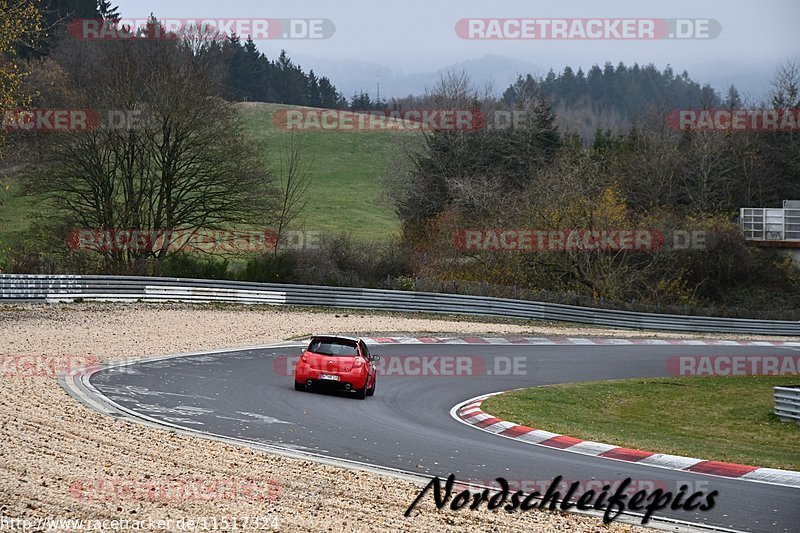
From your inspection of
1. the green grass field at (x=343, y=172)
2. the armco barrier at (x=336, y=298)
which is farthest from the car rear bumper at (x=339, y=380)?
the green grass field at (x=343, y=172)

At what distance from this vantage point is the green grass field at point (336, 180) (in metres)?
69.3

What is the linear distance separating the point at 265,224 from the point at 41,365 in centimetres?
2476

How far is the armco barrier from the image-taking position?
3453 cm

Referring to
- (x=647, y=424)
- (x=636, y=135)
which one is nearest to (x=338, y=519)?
(x=647, y=424)

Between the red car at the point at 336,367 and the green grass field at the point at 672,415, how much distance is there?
264cm

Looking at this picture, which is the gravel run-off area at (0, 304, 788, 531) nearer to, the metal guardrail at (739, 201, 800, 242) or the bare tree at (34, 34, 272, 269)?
the bare tree at (34, 34, 272, 269)

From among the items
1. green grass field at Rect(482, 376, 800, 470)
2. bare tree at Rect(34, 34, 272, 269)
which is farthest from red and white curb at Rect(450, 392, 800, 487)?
bare tree at Rect(34, 34, 272, 269)

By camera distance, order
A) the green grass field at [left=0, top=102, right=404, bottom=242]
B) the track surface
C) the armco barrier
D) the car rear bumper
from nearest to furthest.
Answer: the track surface → the car rear bumper → the armco barrier → the green grass field at [left=0, top=102, right=404, bottom=242]

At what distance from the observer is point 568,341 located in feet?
116

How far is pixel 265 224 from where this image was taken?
148 feet

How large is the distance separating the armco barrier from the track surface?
11.3 m

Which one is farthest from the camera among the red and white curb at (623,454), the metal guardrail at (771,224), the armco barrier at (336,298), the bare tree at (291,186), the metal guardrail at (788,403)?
the metal guardrail at (771,224)

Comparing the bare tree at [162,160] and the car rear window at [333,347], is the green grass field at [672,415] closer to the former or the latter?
the car rear window at [333,347]

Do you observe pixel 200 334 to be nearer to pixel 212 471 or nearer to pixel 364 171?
pixel 212 471
